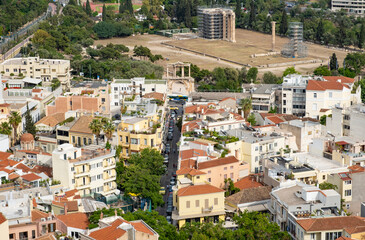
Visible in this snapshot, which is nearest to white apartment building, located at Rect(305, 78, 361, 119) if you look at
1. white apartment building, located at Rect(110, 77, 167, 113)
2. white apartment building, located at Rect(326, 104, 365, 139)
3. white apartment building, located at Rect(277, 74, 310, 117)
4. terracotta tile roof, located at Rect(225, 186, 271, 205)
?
white apartment building, located at Rect(277, 74, 310, 117)

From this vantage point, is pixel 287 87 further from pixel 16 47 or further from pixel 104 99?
pixel 16 47

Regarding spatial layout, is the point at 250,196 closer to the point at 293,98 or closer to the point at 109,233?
the point at 109,233

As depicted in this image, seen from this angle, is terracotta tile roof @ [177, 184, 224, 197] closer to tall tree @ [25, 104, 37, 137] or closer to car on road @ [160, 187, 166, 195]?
car on road @ [160, 187, 166, 195]

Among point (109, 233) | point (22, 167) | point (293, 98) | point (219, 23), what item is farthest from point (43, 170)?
point (219, 23)

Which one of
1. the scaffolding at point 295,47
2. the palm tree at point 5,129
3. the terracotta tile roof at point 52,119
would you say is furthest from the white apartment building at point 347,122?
the scaffolding at point 295,47

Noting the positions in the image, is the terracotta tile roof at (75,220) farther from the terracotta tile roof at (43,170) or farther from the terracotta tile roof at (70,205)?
the terracotta tile roof at (43,170)
